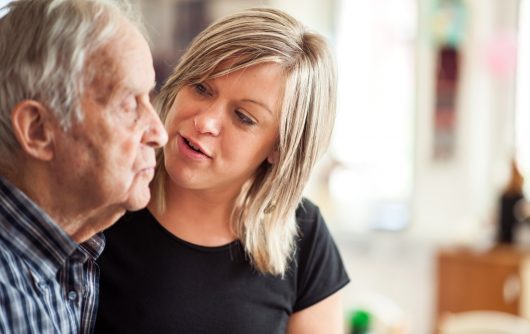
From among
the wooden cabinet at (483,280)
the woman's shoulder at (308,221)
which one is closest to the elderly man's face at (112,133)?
the woman's shoulder at (308,221)

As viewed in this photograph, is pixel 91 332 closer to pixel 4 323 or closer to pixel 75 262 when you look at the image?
pixel 75 262

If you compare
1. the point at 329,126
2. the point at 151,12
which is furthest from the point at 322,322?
the point at 151,12

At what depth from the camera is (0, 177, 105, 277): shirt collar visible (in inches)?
44.1

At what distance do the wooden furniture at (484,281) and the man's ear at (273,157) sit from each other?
8.65ft

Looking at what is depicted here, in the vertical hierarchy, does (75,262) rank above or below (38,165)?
below

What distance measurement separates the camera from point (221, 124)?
4.55 ft

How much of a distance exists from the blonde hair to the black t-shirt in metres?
0.04

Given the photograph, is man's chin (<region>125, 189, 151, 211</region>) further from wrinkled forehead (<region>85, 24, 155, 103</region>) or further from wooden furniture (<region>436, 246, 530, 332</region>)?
wooden furniture (<region>436, 246, 530, 332</region>)

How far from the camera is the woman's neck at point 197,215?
1.48 metres

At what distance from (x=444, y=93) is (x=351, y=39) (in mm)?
698

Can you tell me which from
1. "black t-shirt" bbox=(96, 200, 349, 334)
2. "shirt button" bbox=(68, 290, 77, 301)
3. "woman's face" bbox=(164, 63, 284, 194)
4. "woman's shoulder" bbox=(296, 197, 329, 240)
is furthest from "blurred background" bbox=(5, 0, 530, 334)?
"shirt button" bbox=(68, 290, 77, 301)

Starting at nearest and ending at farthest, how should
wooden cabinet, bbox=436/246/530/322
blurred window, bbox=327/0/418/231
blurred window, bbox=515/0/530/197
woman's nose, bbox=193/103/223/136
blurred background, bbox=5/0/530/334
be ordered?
woman's nose, bbox=193/103/223/136 → wooden cabinet, bbox=436/246/530/322 → blurred background, bbox=5/0/530/334 → blurred window, bbox=515/0/530/197 → blurred window, bbox=327/0/418/231

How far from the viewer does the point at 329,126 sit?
5.01 ft

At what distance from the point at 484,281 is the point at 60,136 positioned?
323 centimetres
